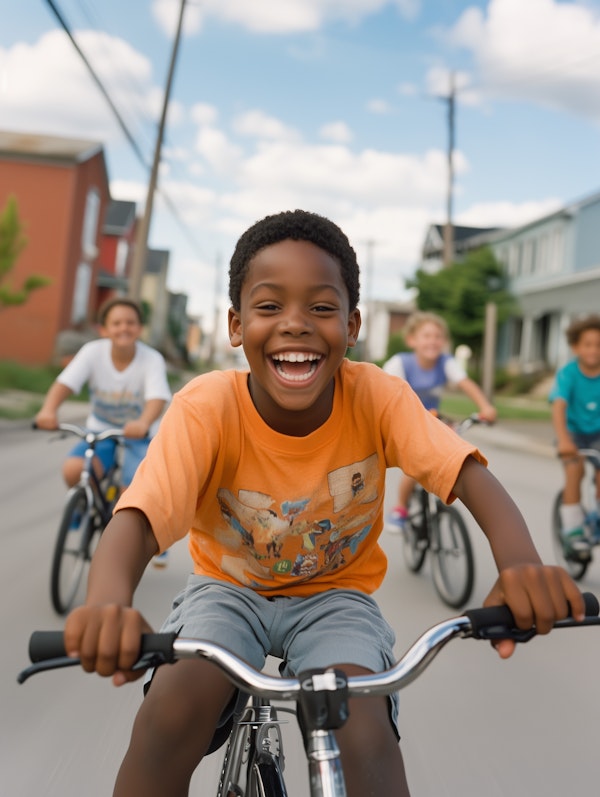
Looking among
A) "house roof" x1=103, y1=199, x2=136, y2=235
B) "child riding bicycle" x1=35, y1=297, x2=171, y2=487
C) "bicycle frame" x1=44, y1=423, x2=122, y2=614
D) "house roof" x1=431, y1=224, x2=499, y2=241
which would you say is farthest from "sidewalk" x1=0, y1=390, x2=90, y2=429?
"house roof" x1=431, y1=224, x2=499, y2=241

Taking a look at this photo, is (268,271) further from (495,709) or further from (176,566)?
(176,566)

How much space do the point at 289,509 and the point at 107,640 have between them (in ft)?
2.73

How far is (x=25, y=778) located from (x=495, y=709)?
1958 millimetres

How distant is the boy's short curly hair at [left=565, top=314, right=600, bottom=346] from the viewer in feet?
20.6

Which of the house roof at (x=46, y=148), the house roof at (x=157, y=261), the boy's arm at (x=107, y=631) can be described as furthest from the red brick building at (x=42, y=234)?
the house roof at (x=157, y=261)

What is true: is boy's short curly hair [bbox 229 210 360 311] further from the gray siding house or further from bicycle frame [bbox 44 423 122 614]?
the gray siding house

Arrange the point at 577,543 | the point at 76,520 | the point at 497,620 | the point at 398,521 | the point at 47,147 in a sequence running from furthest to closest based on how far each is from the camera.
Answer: the point at 47,147 < the point at 398,521 < the point at 577,543 < the point at 76,520 < the point at 497,620

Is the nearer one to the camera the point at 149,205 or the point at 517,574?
the point at 517,574

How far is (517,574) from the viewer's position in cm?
182

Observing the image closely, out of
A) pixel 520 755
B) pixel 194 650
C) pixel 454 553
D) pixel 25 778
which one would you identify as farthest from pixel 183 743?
pixel 454 553

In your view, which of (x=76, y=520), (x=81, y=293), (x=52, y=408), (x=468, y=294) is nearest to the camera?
(x=76, y=520)

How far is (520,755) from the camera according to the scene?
11.5 feet

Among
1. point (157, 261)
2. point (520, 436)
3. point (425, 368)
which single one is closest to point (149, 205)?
point (520, 436)

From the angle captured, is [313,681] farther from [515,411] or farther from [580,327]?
[515,411]
